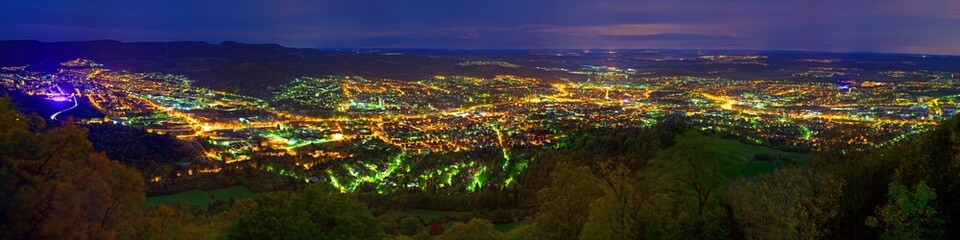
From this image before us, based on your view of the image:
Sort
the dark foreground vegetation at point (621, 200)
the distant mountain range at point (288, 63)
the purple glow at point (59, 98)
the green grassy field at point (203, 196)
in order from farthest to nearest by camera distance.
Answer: the distant mountain range at point (288, 63) → the purple glow at point (59, 98) → the green grassy field at point (203, 196) → the dark foreground vegetation at point (621, 200)

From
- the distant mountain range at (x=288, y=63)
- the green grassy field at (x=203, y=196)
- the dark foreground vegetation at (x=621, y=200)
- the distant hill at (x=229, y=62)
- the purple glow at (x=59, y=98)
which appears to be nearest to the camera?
the dark foreground vegetation at (x=621, y=200)

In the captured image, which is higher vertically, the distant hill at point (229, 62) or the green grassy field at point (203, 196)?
the distant hill at point (229, 62)

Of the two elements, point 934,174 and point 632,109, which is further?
point 632,109

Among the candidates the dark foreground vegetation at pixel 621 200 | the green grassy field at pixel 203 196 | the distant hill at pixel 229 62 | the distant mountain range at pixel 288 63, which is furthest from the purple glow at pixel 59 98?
the dark foreground vegetation at pixel 621 200

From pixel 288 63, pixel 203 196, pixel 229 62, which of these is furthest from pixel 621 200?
pixel 229 62

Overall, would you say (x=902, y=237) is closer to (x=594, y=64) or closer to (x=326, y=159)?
(x=326, y=159)

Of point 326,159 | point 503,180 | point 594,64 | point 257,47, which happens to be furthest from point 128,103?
point 594,64

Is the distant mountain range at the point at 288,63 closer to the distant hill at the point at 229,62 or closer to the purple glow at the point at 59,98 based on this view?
the distant hill at the point at 229,62
